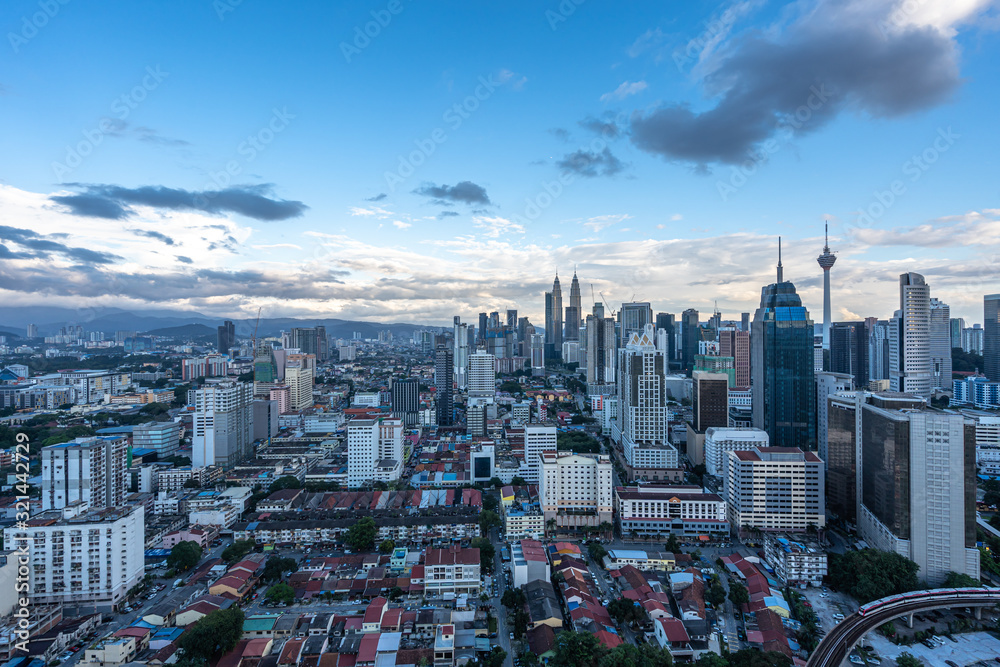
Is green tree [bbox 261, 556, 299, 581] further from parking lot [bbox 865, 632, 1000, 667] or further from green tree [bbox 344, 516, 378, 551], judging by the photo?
parking lot [bbox 865, 632, 1000, 667]

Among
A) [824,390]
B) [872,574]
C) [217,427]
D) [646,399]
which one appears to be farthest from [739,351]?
[217,427]

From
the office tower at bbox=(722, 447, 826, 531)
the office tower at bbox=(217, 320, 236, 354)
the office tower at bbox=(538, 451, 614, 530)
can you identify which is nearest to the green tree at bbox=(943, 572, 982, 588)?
the office tower at bbox=(722, 447, 826, 531)

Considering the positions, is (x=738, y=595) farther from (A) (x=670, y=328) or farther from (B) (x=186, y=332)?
(B) (x=186, y=332)

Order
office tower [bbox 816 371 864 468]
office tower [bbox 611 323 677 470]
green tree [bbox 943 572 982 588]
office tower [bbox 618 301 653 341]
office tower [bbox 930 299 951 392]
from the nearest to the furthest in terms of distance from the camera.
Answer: green tree [bbox 943 572 982 588], office tower [bbox 816 371 864 468], office tower [bbox 611 323 677 470], office tower [bbox 930 299 951 392], office tower [bbox 618 301 653 341]

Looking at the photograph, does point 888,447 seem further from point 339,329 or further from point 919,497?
point 339,329

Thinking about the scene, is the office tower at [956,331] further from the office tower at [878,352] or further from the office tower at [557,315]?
the office tower at [557,315]

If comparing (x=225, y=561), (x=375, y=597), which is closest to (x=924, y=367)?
(x=375, y=597)
